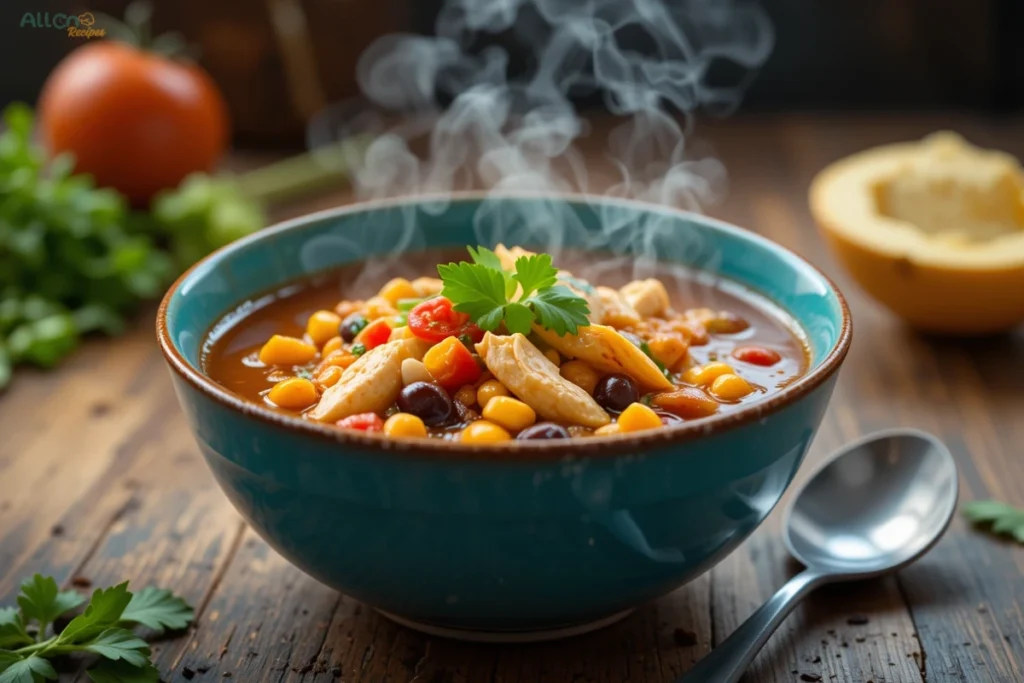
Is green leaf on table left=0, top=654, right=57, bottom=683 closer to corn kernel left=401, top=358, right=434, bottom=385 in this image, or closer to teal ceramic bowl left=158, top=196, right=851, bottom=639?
teal ceramic bowl left=158, top=196, right=851, bottom=639

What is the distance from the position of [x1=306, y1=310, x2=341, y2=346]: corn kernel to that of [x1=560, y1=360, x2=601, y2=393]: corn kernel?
585 mm

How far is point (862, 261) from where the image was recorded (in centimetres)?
379

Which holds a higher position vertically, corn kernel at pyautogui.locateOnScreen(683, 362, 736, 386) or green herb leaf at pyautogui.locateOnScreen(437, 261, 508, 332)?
green herb leaf at pyautogui.locateOnScreen(437, 261, 508, 332)

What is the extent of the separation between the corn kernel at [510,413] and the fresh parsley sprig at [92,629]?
81cm

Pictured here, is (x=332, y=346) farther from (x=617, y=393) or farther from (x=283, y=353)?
(x=617, y=393)

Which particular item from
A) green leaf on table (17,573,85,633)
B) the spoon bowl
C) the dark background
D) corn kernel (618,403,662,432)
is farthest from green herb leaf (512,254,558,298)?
the dark background

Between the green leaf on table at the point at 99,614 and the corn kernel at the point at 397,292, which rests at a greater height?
the corn kernel at the point at 397,292

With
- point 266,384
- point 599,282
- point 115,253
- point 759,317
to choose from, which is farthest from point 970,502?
point 115,253

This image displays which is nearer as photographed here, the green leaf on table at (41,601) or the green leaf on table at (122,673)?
the green leaf on table at (122,673)

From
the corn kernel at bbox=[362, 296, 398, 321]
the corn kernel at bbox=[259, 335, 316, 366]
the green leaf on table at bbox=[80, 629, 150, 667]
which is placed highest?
the corn kernel at bbox=[259, 335, 316, 366]

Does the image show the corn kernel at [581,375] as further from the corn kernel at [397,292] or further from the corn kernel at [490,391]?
the corn kernel at [397,292]

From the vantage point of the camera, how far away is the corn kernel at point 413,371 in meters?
2.20

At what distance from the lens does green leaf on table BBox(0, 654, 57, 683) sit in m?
2.11

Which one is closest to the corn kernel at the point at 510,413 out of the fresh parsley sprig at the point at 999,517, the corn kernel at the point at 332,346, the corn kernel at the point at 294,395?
the corn kernel at the point at 294,395
